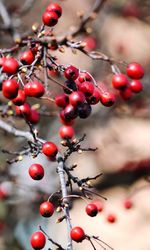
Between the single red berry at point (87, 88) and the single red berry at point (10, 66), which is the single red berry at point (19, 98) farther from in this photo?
the single red berry at point (87, 88)

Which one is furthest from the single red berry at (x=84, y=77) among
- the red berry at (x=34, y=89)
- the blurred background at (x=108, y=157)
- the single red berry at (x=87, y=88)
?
the blurred background at (x=108, y=157)

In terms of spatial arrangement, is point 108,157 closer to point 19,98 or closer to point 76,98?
point 19,98

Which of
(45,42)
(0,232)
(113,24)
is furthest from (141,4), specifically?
(45,42)

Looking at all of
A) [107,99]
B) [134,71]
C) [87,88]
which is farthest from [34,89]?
[134,71]

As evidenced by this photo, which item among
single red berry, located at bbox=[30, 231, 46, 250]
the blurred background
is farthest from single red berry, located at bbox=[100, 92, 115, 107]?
the blurred background

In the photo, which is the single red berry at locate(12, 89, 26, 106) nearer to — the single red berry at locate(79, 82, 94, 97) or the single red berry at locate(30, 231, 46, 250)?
the single red berry at locate(79, 82, 94, 97)

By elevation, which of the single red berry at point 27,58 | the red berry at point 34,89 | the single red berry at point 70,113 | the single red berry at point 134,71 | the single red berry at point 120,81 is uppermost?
the single red berry at point 134,71
